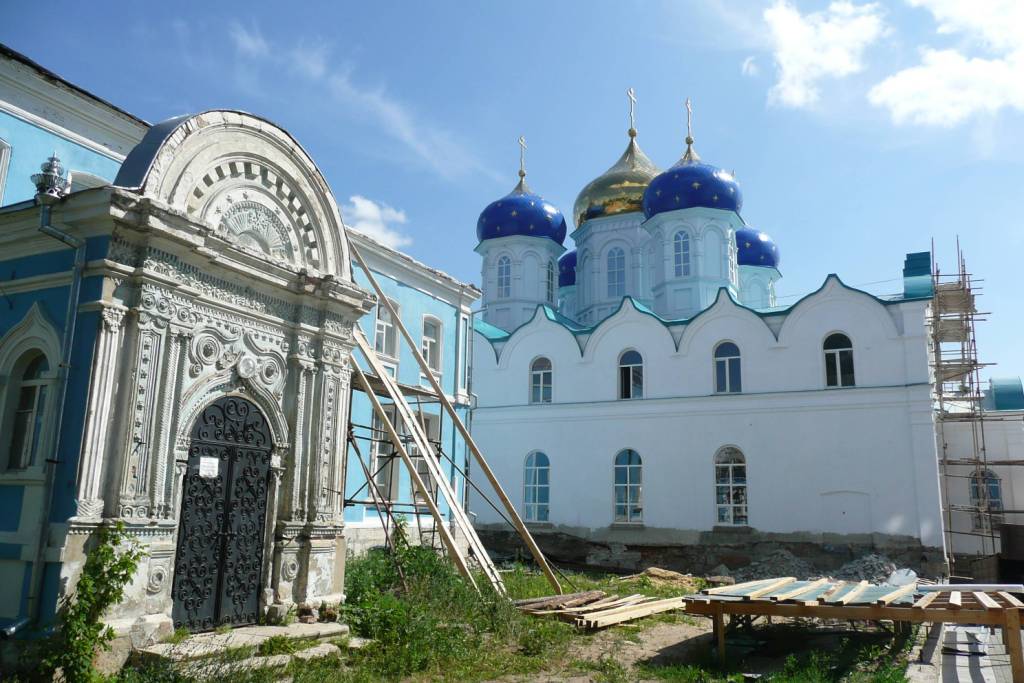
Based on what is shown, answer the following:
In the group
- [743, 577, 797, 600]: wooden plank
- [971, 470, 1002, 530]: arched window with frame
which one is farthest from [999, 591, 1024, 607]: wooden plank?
[971, 470, 1002, 530]: arched window with frame

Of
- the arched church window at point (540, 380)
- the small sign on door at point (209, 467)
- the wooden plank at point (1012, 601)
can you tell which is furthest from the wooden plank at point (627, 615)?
the arched church window at point (540, 380)

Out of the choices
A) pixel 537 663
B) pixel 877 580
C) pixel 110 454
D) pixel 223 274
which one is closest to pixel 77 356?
pixel 110 454

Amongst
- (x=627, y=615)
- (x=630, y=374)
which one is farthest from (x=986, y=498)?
(x=627, y=615)

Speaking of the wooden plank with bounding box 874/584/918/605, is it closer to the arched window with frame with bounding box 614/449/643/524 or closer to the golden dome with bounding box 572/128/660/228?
the arched window with frame with bounding box 614/449/643/524

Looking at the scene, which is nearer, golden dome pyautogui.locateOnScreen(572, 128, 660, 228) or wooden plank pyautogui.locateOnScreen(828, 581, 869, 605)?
wooden plank pyautogui.locateOnScreen(828, 581, 869, 605)

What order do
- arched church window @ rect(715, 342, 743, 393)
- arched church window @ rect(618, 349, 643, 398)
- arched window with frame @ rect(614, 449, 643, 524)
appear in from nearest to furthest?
arched church window @ rect(715, 342, 743, 393), arched window with frame @ rect(614, 449, 643, 524), arched church window @ rect(618, 349, 643, 398)

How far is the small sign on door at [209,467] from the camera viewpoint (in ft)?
26.5

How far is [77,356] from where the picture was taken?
7129 mm

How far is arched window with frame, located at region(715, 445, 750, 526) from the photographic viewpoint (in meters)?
19.8

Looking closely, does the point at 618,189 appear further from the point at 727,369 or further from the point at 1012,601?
the point at 1012,601

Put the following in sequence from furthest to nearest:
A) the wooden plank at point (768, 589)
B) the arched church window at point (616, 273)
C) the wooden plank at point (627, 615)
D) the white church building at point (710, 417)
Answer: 1. the arched church window at point (616, 273)
2. the white church building at point (710, 417)
3. the wooden plank at point (627, 615)
4. the wooden plank at point (768, 589)

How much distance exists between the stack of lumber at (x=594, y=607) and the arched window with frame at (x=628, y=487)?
851cm

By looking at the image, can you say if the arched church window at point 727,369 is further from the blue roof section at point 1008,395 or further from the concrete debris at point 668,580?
the blue roof section at point 1008,395

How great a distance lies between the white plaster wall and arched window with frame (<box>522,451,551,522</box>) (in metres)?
0.24
